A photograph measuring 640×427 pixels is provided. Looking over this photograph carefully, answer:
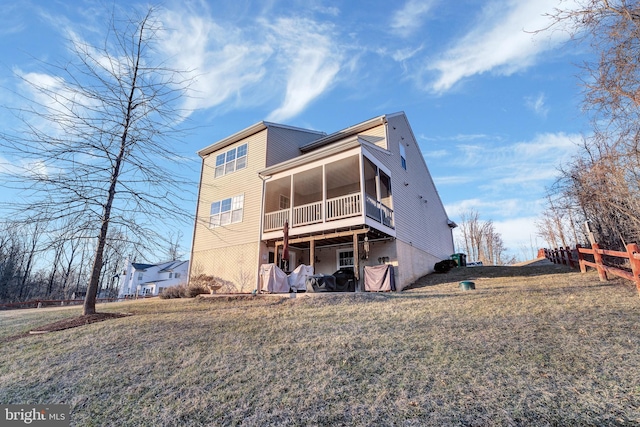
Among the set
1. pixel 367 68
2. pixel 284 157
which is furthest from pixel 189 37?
pixel 284 157

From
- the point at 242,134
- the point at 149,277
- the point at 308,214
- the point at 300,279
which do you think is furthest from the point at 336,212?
the point at 149,277

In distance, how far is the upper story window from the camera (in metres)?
16.1

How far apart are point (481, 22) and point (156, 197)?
415 inches

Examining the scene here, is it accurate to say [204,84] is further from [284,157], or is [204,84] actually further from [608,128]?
[608,128]

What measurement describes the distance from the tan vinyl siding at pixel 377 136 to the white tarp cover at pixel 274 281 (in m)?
7.19

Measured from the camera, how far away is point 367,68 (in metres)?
12.1

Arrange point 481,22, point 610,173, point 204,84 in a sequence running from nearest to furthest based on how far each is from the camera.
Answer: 1. point 610,173
2. point 204,84
3. point 481,22

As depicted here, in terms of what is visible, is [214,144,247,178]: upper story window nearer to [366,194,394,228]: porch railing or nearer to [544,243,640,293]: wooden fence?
[366,194,394,228]: porch railing

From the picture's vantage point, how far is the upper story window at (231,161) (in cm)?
1609

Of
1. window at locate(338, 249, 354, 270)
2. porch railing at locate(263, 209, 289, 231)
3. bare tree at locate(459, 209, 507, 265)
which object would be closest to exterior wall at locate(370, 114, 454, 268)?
window at locate(338, 249, 354, 270)

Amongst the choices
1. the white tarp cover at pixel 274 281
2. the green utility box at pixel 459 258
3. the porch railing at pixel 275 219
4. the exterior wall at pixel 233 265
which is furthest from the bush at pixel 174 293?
the green utility box at pixel 459 258

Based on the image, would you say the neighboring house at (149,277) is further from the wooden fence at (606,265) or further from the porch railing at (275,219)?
the wooden fence at (606,265)

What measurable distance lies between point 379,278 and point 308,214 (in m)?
3.72

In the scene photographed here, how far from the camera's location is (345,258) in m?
13.9
